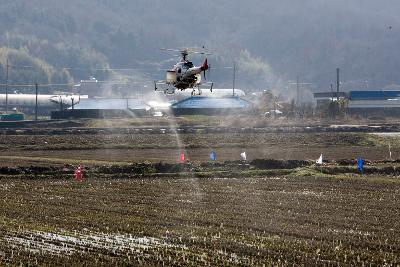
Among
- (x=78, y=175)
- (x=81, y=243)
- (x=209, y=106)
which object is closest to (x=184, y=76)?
(x=81, y=243)

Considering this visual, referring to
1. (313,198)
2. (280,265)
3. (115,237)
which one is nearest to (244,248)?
(280,265)

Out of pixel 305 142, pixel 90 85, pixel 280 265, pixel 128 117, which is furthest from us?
pixel 90 85

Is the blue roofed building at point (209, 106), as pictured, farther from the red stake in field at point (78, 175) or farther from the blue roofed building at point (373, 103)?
the red stake in field at point (78, 175)

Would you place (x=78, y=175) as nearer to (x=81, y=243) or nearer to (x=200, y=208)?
(x=200, y=208)

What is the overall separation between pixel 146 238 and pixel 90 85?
550 ft

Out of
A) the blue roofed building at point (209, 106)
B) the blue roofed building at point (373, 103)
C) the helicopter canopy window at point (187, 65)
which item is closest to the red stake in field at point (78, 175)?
the helicopter canopy window at point (187, 65)

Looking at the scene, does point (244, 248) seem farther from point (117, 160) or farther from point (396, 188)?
point (117, 160)

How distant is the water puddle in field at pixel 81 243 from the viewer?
26500mm

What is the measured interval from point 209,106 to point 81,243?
102 meters

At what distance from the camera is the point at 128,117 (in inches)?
4663

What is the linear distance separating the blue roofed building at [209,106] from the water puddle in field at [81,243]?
311ft

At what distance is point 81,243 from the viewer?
90.3 ft

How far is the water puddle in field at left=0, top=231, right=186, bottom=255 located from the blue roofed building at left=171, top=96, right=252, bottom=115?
9467 cm

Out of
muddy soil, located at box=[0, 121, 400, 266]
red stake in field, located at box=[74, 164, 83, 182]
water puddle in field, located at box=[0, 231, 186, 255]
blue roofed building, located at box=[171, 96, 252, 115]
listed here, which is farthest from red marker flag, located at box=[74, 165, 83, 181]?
blue roofed building, located at box=[171, 96, 252, 115]
